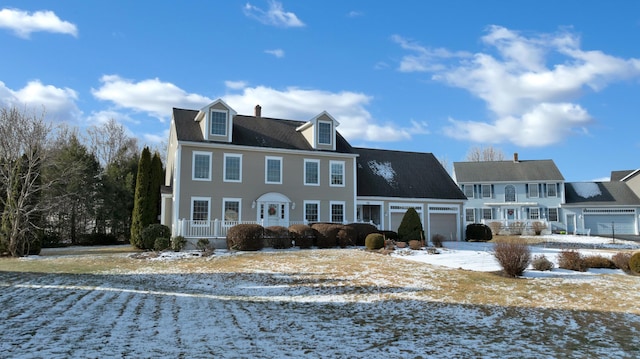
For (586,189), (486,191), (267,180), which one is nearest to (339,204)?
(267,180)

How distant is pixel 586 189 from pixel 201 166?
1543 inches

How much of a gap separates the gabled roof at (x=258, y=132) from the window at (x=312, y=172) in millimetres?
838

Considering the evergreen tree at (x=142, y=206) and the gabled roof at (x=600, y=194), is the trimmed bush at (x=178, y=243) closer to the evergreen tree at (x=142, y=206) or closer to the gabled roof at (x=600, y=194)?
the evergreen tree at (x=142, y=206)

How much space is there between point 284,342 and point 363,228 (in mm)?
18107

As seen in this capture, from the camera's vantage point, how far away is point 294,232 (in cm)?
2297

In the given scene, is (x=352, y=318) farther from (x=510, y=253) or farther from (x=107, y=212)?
(x=107, y=212)

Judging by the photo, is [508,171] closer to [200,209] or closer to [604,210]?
[604,210]

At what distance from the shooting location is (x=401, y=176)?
31.7 metres

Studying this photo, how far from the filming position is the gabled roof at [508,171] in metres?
45.2

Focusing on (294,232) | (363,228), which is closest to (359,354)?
(294,232)

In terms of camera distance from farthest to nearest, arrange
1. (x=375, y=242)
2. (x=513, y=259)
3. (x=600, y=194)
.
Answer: (x=600, y=194) → (x=375, y=242) → (x=513, y=259)

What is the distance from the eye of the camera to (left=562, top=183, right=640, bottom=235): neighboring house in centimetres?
4225

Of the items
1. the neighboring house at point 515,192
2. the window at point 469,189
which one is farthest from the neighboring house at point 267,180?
the window at point 469,189

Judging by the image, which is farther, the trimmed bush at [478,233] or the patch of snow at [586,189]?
the patch of snow at [586,189]
